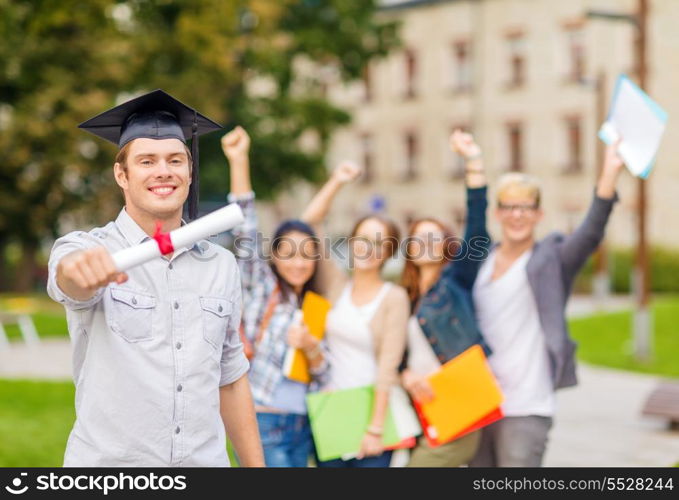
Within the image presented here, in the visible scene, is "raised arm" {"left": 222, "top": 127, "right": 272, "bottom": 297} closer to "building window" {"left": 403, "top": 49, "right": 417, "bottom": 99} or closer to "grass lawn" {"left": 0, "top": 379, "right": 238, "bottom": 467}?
"grass lawn" {"left": 0, "top": 379, "right": 238, "bottom": 467}

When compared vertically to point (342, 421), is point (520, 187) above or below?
above

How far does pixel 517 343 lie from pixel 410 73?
42345mm

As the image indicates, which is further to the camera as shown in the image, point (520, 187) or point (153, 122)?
point (520, 187)

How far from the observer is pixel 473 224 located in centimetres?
521

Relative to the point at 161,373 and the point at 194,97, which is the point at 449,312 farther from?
the point at 194,97

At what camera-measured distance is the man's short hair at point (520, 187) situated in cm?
523

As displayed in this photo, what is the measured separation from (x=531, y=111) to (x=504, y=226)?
125ft

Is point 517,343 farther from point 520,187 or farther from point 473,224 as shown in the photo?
point 520,187

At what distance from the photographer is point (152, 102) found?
303cm

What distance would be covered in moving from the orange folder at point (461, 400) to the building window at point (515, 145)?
126ft

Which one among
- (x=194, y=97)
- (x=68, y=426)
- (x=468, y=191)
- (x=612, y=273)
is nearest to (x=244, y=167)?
(x=468, y=191)

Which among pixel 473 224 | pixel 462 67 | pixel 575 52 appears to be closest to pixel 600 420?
pixel 473 224

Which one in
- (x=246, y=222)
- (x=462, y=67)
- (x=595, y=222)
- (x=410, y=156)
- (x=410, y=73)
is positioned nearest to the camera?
(x=595, y=222)

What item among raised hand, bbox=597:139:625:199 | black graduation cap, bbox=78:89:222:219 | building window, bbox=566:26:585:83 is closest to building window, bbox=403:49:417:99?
building window, bbox=566:26:585:83
